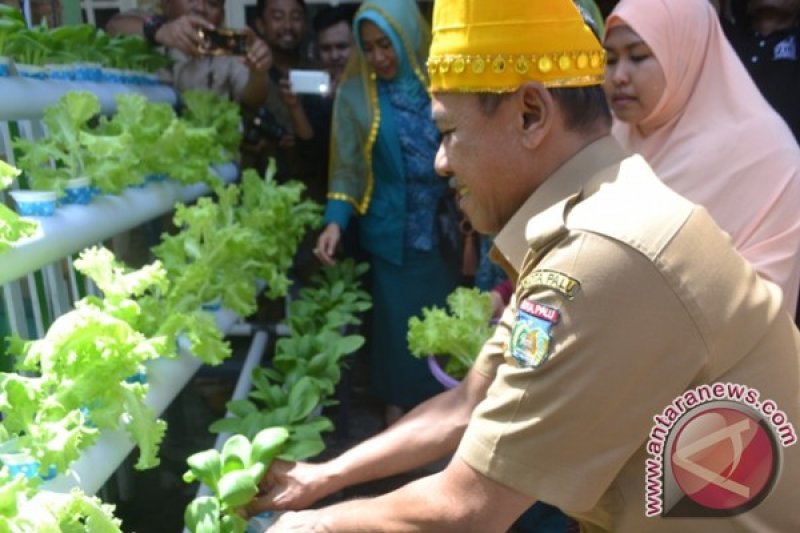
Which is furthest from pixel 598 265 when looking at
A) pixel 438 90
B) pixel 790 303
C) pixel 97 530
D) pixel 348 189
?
pixel 348 189

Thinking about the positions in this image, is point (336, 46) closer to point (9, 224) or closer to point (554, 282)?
point (9, 224)

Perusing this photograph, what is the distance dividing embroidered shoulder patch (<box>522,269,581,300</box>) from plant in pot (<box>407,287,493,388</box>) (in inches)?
38.2

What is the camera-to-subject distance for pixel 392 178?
2.52 metres

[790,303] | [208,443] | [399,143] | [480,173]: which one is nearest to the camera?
[480,173]

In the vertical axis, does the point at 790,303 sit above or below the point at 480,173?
below

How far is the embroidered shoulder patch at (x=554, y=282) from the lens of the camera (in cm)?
76

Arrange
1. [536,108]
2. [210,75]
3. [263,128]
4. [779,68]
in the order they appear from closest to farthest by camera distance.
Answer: [536,108] < [210,75] < [779,68] < [263,128]

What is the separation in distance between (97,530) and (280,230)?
1347 millimetres

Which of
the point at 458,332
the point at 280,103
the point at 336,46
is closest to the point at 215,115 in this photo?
the point at 280,103

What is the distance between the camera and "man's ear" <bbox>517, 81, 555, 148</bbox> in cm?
88

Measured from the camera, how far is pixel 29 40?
136 centimetres

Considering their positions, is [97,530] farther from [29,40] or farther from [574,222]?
[29,40]

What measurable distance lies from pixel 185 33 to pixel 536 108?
1.41m

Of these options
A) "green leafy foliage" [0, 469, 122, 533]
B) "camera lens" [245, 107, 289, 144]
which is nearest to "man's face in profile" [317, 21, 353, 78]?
"camera lens" [245, 107, 289, 144]
